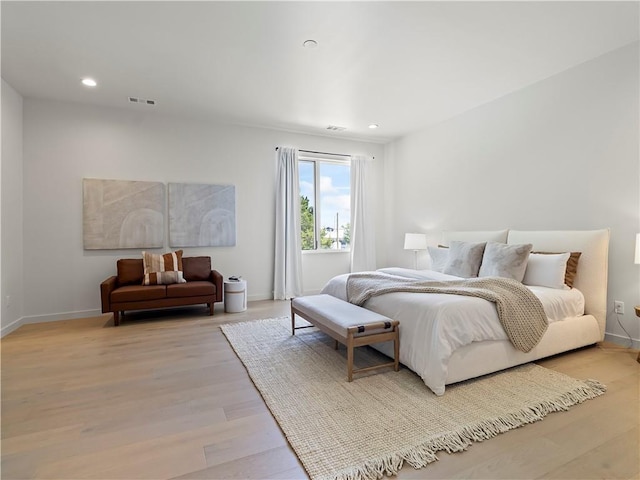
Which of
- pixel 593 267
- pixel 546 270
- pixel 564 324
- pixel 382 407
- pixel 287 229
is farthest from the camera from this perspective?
pixel 287 229

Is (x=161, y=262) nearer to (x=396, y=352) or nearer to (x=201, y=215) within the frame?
(x=201, y=215)

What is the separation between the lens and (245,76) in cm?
362

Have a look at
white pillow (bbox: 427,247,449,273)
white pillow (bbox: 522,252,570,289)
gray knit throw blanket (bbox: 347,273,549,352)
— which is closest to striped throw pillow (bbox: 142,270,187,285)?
gray knit throw blanket (bbox: 347,273,549,352)

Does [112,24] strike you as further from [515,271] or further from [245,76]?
[515,271]

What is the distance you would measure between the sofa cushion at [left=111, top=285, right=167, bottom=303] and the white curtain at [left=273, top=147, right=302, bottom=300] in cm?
180

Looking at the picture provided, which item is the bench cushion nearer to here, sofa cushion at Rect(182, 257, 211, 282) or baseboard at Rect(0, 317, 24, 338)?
sofa cushion at Rect(182, 257, 211, 282)

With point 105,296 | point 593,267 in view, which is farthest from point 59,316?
point 593,267

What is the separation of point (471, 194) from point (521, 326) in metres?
2.56

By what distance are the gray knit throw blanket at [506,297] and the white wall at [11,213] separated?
3912mm

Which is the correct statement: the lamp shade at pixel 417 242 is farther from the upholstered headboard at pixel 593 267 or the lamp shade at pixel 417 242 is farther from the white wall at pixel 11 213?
the white wall at pixel 11 213

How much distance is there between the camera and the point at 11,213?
3.84 metres

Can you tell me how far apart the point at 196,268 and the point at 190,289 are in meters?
0.49

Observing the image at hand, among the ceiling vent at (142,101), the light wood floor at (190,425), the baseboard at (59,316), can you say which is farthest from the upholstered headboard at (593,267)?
the baseboard at (59,316)

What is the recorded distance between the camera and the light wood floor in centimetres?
159
